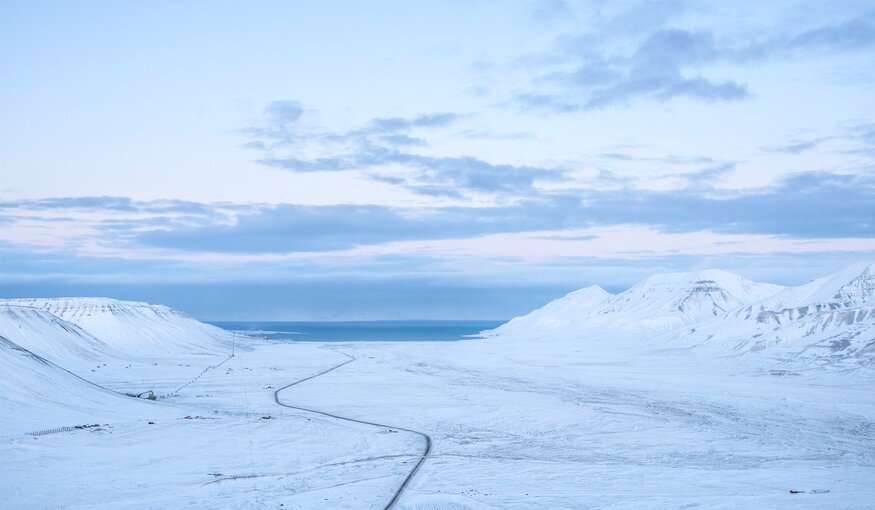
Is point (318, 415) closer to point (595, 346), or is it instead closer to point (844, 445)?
point (844, 445)

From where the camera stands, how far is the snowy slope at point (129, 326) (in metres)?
87.9

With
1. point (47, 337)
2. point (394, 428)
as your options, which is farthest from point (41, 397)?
point (47, 337)

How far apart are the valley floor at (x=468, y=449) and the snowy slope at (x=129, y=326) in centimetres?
4231

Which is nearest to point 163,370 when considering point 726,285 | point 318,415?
point 318,415

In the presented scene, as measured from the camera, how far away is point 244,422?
100 ft

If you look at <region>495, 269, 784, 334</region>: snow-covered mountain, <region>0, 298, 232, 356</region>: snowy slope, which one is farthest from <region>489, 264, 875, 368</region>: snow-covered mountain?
<region>0, 298, 232, 356</region>: snowy slope

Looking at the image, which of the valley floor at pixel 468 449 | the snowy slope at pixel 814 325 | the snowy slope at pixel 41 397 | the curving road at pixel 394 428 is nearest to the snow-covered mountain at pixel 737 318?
the snowy slope at pixel 814 325

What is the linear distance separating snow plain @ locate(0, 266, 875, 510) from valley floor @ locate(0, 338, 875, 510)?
0.33 feet

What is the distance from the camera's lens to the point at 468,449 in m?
25.7

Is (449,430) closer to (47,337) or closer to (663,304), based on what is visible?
(47,337)

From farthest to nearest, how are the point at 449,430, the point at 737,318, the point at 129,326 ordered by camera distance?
the point at 129,326 < the point at 737,318 < the point at 449,430

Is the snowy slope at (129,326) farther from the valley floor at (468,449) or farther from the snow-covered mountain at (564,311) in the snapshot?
the snow-covered mountain at (564,311)

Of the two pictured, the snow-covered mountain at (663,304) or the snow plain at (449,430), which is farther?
the snow-covered mountain at (663,304)

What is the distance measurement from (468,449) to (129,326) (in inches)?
3127
